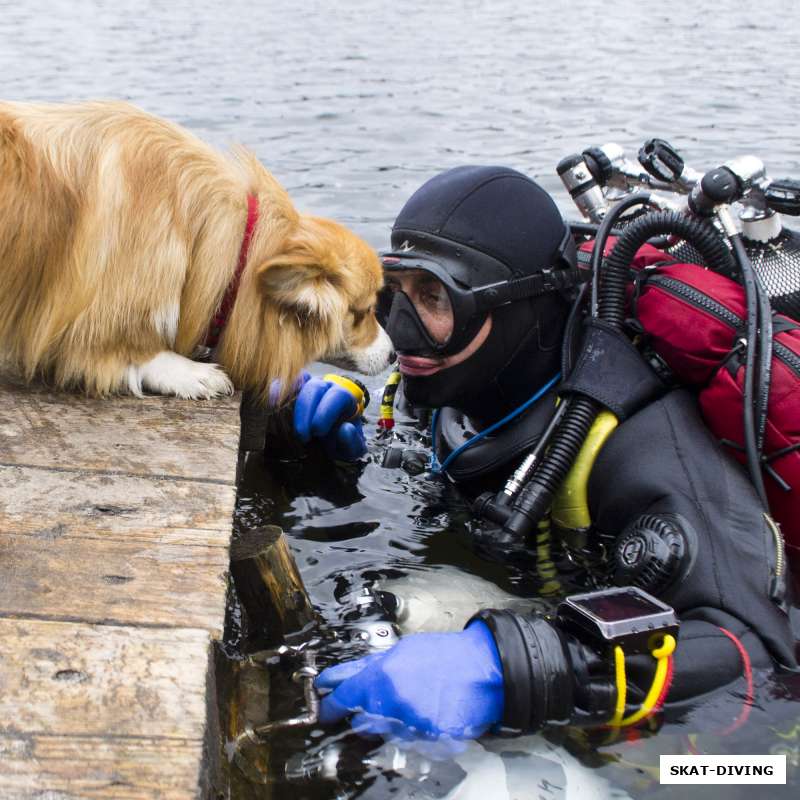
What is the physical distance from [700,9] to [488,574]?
18.5 meters

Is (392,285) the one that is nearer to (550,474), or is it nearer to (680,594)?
(550,474)

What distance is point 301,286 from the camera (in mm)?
3531

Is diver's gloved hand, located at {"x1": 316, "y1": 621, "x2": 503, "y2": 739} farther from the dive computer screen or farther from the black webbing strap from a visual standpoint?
the black webbing strap

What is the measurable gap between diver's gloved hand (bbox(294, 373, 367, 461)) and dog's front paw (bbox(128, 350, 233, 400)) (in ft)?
2.62

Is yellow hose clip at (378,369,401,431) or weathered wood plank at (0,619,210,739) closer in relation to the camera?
weathered wood plank at (0,619,210,739)

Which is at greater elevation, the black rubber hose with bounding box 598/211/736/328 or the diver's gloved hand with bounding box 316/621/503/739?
the black rubber hose with bounding box 598/211/736/328

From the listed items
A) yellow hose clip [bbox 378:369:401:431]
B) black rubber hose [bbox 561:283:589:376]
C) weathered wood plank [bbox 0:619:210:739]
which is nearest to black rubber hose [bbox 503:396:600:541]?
black rubber hose [bbox 561:283:589:376]

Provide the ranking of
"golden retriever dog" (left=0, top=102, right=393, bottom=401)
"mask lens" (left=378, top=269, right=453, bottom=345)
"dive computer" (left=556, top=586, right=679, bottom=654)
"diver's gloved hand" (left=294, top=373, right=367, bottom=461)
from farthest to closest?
"diver's gloved hand" (left=294, top=373, right=367, bottom=461), "mask lens" (left=378, top=269, right=453, bottom=345), "golden retriever dog" (left=0, top=102, right=393, bottom=401), "dive computer" (left=556, top=586, right=679, bottom=654)

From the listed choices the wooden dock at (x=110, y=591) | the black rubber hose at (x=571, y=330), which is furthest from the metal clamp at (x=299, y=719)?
the black rubber hose at (x=571, y=330)

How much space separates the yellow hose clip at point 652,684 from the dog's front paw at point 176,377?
1730 mm

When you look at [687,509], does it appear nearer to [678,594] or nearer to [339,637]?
[678,594]

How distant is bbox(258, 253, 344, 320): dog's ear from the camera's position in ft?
11.3

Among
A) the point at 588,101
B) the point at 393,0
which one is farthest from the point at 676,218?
the point at 393,0

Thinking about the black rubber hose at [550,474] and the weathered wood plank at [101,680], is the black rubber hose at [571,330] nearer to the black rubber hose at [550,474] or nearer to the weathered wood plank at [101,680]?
the black rubber hose at [550,474]
